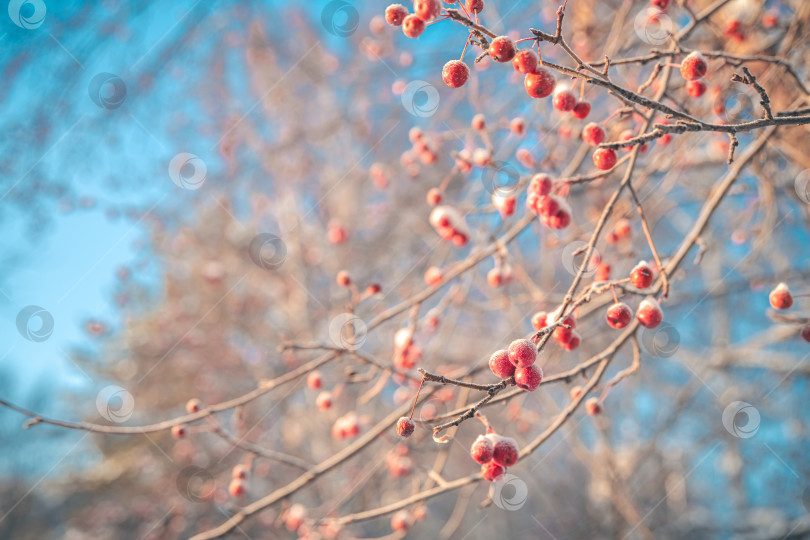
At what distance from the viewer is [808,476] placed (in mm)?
3428

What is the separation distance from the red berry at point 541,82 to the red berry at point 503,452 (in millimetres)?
768

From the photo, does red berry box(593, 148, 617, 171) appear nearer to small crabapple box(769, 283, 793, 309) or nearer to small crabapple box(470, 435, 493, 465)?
small crabapple box(769, 283, 793, 309)

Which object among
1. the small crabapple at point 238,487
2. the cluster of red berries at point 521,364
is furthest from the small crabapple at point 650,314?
the small crabapple at point 238,487

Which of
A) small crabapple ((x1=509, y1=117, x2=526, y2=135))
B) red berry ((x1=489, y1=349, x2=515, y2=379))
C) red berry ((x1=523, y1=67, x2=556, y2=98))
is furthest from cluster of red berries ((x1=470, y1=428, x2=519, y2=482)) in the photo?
small crabapple ((x1=509, y1=117, x2=526, y2=135))

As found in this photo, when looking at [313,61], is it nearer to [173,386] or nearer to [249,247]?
[249,247]

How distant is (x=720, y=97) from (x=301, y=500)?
223 inches

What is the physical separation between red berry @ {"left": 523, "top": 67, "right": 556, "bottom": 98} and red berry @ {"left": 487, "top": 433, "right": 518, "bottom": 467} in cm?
77

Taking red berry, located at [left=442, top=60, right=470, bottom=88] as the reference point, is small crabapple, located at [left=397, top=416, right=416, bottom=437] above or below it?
below

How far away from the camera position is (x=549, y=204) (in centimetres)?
138

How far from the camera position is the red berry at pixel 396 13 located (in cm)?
116

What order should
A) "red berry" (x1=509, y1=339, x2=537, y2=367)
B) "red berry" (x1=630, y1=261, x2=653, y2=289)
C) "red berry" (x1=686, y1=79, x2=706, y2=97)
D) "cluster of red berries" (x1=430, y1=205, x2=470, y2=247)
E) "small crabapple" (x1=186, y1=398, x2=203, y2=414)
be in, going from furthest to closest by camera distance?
1. "cluster of red berries" (x1=430, y1=205, x2=470, y2=247)
2. "small crabapple" (x1=186, y1=398, x2=203, y2=414)
3. "red berry" (x1=686, y1=79, x2=706, y2=97)
4. "red berry" (x1=630, y1=261, x2=653, y2=289)
5. "red berry" (x1=509, y1=339, x2=537, y2=367)

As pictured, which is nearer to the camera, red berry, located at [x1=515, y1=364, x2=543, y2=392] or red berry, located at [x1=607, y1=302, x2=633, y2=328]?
red berry, located at [x1=515, y1=364, x2=543, y2=392]

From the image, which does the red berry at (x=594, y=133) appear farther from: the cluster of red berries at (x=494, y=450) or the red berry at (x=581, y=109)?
the cluster of red berries at (x=494, y=450)

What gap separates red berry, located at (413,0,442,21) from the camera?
1.10m
